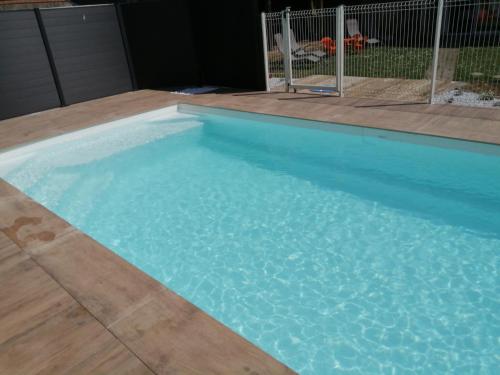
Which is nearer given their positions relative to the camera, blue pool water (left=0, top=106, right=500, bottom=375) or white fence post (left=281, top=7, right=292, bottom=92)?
blue pool water (left=0, top=106, right=500, bottom=375)

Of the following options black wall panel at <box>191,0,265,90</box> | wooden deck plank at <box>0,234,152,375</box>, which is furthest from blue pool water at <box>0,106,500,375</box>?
black wall panel at <box>191,0,265,90</box>

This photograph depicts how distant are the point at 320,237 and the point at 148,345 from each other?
2.45 meters

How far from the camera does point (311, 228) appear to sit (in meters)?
4.84

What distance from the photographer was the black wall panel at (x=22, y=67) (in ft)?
30.1

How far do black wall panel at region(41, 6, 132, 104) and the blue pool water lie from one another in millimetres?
Answer: 3004

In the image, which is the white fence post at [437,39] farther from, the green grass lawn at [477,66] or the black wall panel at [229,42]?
the black wall panel at [229,42]

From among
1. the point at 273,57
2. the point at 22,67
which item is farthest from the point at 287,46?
the point at 22,67

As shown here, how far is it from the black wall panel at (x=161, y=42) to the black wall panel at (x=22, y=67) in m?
2.45

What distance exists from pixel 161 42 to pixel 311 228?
28.0ft

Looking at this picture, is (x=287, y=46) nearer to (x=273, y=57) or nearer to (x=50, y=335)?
(x=273, y=57)

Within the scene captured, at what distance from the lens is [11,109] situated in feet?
31.2

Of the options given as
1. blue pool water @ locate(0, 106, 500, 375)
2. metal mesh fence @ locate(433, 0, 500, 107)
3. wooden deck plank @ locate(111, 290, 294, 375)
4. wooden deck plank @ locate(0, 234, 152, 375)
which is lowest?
blue pool water @ locate(0, 106, 500, 375)

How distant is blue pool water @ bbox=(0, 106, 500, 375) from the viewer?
331cm

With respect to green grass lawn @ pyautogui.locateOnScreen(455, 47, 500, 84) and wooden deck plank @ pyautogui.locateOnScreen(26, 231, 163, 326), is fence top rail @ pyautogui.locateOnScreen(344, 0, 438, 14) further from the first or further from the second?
wooden deck plank @ pyautogui.locateOnScreen(26, 231, 163, 326)
